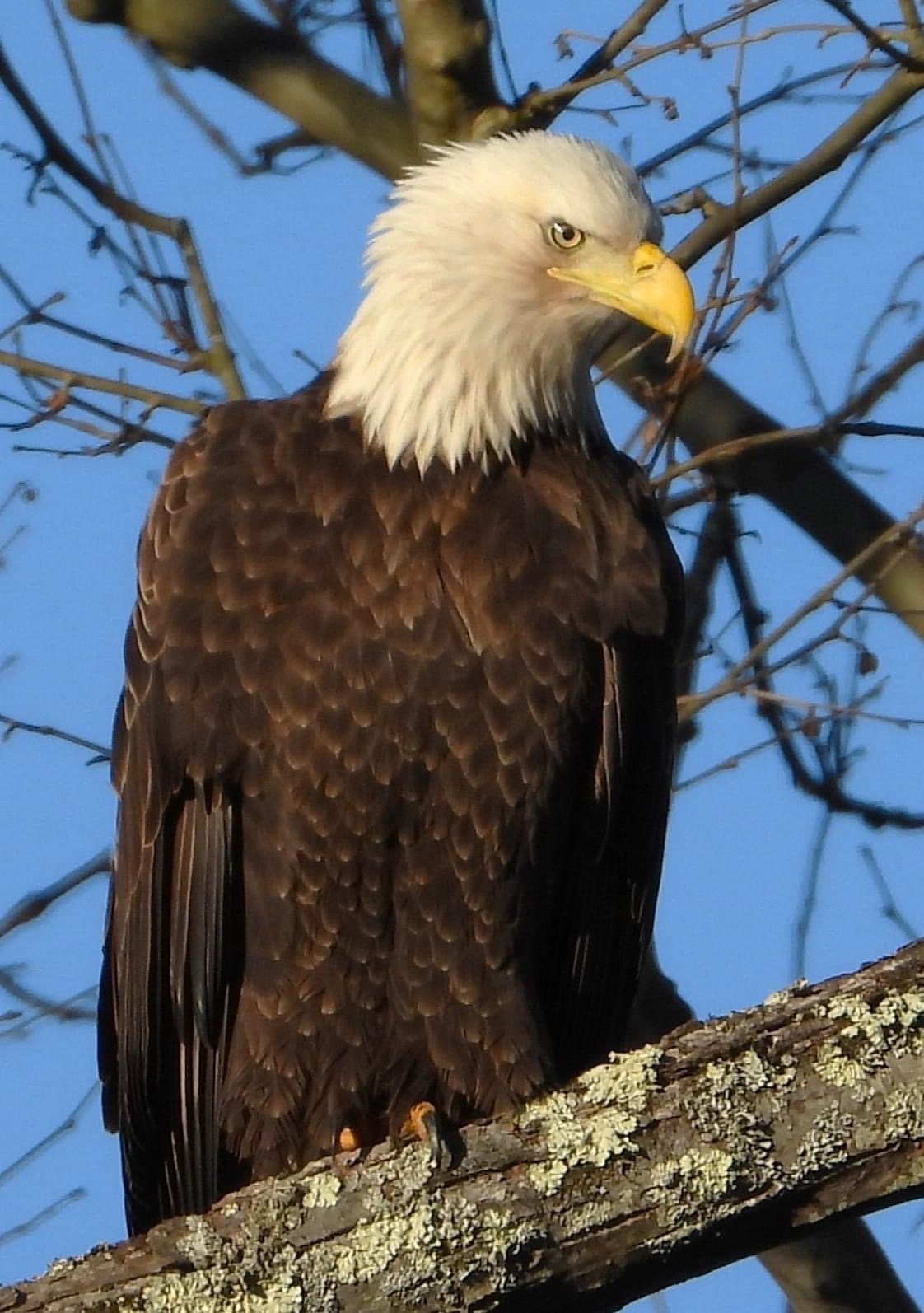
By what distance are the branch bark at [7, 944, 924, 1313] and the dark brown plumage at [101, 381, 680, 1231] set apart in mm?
925

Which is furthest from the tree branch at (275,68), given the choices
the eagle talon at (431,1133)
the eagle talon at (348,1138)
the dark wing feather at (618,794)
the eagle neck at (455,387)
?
the eagle talon at (431,1133)

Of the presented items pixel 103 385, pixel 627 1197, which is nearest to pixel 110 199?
pixel 103 385

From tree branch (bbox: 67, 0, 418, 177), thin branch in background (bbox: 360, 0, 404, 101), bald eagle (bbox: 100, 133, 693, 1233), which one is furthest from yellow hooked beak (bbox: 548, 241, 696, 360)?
thin branch in background (bbox: 360, 0, 404, 101)

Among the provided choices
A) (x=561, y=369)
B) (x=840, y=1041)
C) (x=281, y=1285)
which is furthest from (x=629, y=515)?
(x=281, y=1285)

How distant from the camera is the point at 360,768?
13.8 ft

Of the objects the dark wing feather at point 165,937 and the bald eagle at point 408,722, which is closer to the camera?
the bald eagle at point 408,722

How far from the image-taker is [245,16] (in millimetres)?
5848

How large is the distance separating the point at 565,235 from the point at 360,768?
47.5 inches

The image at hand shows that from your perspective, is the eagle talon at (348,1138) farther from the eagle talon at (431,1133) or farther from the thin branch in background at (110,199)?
the thin branch in background at (110,199)

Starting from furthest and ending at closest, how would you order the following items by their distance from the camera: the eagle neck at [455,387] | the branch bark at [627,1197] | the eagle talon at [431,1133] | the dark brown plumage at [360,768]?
the eagle neck at [455,387], the dark brown plumage at [360,768], the eagle talon at [431,1133], the branch bark at [627,1197]

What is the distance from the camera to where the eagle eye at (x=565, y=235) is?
4594 mm

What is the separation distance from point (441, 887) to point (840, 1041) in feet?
3.82

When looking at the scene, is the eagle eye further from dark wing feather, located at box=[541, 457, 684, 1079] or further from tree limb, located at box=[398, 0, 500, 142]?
tree limb, located at box=[398, 0, 500, 142]

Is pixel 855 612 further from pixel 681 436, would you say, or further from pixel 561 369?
pixel 561 369
